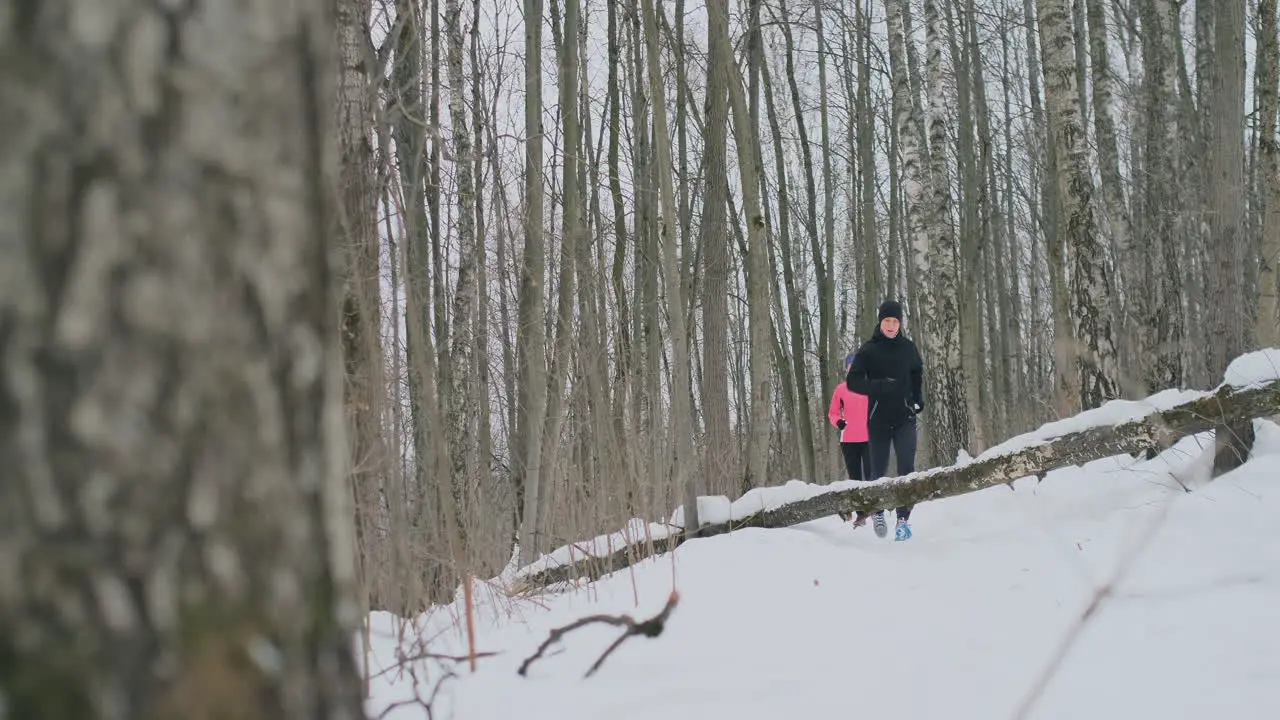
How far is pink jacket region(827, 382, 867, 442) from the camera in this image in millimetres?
6961

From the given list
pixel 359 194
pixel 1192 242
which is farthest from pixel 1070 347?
pixel 1192 242

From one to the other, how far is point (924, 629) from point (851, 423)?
373cm

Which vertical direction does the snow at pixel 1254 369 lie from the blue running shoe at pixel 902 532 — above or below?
above

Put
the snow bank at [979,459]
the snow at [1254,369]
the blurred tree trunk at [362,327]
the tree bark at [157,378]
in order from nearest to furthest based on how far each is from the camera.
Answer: the tree bark at [157,378], the blurred tree trunk at [362,327], the snow at [1254,369], the snow bank at [979,459]

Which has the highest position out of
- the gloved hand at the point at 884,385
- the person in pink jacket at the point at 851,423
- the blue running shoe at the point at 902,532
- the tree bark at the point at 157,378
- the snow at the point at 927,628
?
the tree bark at the point at 157,378

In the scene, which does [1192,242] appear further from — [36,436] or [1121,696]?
[36,436]

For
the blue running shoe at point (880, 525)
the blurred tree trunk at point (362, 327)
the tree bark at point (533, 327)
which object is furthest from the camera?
the tree bark at point (533, 327)

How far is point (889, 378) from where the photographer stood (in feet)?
22.2

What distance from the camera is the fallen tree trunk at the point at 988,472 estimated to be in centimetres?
477

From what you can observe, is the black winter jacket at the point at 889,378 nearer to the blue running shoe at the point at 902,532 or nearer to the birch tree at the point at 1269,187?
the blue running shoe at the point at 902,532

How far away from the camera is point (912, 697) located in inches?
100

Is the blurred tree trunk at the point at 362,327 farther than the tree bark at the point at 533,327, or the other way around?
the tree bark at the point at 533,327

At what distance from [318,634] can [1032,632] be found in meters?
3.05

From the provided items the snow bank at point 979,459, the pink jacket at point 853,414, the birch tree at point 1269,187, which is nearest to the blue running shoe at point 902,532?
the snow bank at point 979,459
